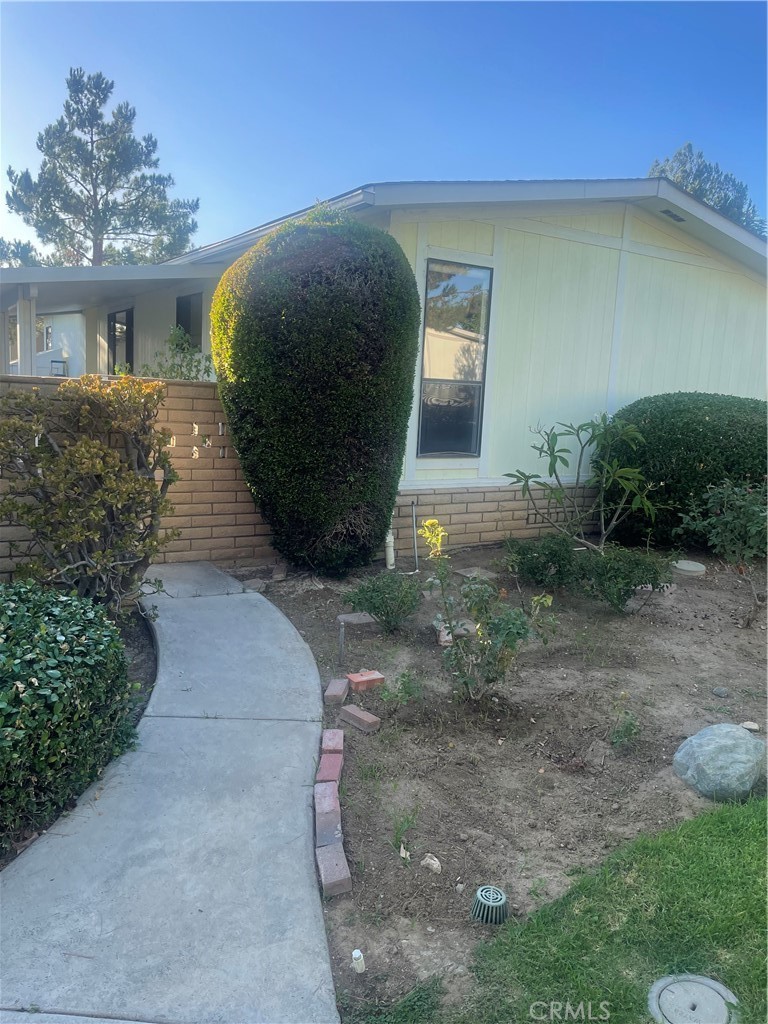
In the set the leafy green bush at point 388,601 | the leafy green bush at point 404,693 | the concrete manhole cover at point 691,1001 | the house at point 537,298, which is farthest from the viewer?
the house at point 537,298

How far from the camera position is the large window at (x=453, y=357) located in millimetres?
7082

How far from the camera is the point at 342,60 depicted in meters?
8.19

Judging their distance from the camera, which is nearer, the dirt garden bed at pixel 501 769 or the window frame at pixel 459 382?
the dirt garden bed at pixel 501 769

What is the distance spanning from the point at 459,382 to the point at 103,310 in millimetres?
10308

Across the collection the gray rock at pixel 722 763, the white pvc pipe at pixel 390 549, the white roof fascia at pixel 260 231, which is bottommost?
the gray rock at pixel 722 763

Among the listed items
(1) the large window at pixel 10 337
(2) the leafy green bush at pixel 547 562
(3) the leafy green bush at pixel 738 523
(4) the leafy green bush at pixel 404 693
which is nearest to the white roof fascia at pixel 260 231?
(2) the leafy green bush at pixel 547 562

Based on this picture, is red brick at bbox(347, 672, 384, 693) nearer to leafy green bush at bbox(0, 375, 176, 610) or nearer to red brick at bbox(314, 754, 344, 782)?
red brick at bbox(314, 754, 344, 782)

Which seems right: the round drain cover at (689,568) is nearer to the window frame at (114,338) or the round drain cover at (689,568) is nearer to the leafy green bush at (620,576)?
the leafy green bush at (620,576)

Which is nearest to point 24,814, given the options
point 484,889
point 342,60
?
point 484,889

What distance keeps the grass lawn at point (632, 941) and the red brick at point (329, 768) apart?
107cm

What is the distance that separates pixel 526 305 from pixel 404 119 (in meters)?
4.84

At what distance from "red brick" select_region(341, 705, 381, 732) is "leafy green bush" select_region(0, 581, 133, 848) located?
114 cm

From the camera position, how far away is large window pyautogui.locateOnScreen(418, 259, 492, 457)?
7082 mm

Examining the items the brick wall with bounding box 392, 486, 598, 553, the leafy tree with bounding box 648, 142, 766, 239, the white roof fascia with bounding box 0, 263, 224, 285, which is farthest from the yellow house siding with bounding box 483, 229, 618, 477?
the leafy tree with bounding box 648, 142, 766, 239
